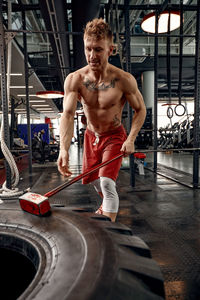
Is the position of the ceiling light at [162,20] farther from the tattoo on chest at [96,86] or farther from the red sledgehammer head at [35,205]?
the red sledgehammer head at [35,205]

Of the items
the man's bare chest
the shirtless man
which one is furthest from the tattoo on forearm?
the man's bare chest

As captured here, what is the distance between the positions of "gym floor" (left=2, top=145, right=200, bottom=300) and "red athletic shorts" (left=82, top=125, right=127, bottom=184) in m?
0.57

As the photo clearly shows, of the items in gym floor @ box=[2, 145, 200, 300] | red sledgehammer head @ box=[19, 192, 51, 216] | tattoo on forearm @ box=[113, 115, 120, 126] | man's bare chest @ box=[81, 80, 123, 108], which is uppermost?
man's bare chest @ box=[81, 80, 123, 108]

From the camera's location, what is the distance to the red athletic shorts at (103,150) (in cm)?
142

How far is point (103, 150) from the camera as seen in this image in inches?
59.0

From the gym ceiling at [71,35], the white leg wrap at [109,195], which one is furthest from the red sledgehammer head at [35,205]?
the gym ceiling at [71,35]

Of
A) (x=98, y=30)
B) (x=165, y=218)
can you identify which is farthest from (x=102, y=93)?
(x=165, y=218)

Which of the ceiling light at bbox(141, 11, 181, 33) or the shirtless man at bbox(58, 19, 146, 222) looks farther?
the ceiling light at bbox(141, 11, 181, 33)

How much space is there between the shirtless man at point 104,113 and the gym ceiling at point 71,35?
1.56 meters

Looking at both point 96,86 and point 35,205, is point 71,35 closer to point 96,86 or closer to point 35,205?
point 96,86

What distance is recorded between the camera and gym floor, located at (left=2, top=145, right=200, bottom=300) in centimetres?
110

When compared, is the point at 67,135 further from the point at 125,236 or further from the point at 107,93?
the point at 125,236

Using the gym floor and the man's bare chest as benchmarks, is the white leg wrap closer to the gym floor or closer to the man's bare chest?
the gym floor

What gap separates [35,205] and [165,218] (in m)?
1.40
